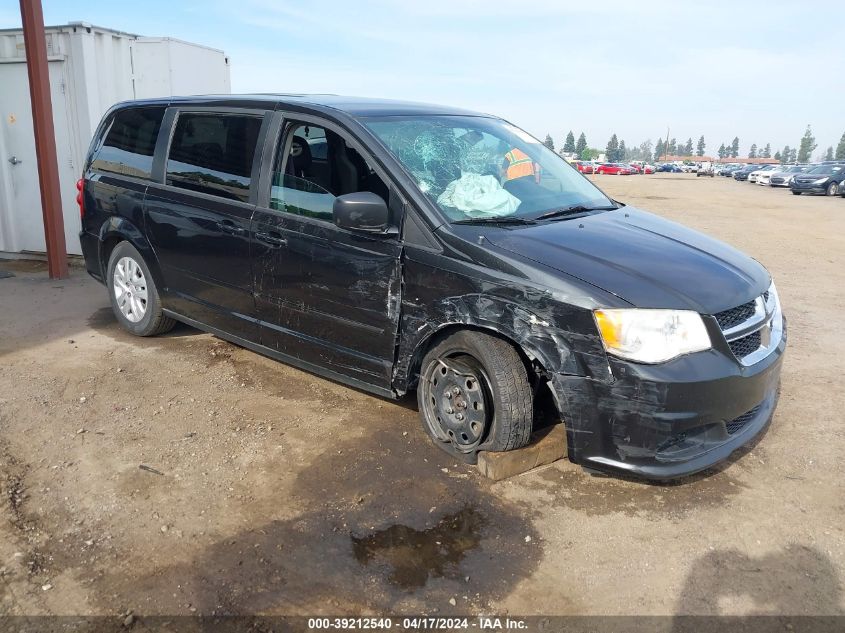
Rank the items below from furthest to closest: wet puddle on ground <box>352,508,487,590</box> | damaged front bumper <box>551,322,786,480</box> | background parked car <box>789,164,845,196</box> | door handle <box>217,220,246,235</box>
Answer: background parked car <box>789,164,845,196</box> < door handle <box>217,220,246,235</box> < damaged front bumper <box>551,322,786,480</box> < wet puddle on ground <box>352,508,487,590</box>

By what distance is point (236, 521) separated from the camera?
3.16 metres

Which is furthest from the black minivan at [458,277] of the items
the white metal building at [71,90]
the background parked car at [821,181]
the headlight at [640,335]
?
the background parked car at [821,181]

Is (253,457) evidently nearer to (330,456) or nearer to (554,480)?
(330,456)

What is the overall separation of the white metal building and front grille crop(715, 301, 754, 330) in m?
7.58

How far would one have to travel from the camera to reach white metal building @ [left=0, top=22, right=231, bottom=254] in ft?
26.5

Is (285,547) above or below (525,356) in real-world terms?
below

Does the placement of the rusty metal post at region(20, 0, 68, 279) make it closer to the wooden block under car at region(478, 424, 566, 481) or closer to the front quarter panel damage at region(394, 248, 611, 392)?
the front quarter panel damage at region(394, 248, 611, 392)

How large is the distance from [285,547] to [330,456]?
851 mm

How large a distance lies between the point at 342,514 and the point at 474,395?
0.88m

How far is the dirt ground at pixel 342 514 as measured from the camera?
270 centimetres

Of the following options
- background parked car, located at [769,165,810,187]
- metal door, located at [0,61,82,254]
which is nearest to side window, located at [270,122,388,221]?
metal door, located at [0,61,82,254]

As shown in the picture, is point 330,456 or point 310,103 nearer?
point 330,456

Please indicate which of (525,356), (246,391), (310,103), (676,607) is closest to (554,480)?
(525,356)

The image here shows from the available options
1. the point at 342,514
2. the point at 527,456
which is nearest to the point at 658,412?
the point at 527,456
